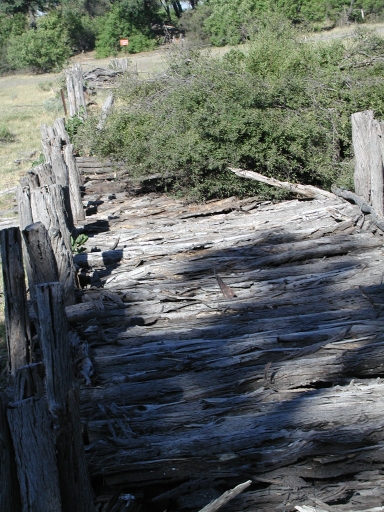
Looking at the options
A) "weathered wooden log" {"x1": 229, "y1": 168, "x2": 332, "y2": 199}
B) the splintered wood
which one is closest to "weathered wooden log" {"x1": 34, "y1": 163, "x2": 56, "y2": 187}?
the splintered wood

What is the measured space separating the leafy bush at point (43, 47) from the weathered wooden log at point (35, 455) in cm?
3858

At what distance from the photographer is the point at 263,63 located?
11227mm

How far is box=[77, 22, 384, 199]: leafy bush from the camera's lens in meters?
9.00

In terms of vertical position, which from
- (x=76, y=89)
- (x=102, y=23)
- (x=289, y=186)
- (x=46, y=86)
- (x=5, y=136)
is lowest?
(x=289, y=186)

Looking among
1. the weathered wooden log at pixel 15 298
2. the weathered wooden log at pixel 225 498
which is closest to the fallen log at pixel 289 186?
the weathered wooden log at pixel 15 298

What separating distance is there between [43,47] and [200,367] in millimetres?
37885

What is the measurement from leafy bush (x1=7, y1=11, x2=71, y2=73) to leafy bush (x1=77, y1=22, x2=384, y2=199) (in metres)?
29.1

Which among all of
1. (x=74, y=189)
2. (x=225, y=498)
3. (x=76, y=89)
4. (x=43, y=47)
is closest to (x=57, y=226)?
(x=74, y=189)

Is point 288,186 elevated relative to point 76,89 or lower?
lower

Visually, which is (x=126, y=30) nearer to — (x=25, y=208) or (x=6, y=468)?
(x=25, y=208)

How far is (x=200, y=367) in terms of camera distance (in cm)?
431

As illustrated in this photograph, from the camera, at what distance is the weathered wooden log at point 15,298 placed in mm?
3510

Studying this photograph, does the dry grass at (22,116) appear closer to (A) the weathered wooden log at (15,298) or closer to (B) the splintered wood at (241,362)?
(B) the splintered wood at (241,362)

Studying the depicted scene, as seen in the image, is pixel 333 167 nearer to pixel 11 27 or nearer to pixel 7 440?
pixel 7 440
